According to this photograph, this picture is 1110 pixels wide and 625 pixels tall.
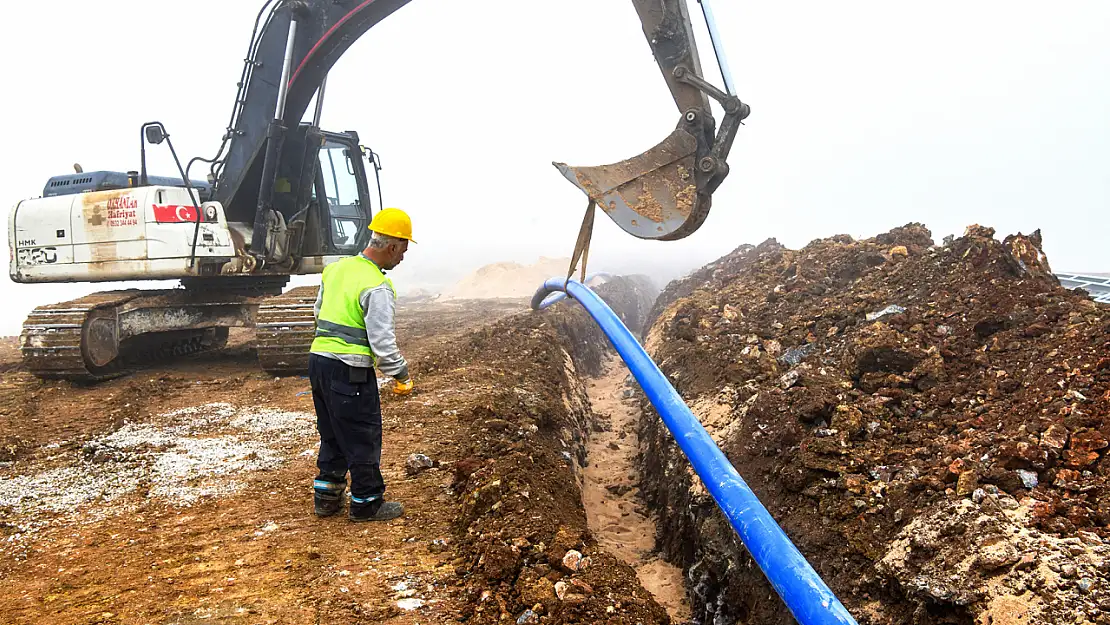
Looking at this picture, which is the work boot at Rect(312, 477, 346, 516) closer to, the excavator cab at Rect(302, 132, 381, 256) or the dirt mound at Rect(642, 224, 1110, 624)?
the dirt mound at Rect(642, 224, 1110, 624)

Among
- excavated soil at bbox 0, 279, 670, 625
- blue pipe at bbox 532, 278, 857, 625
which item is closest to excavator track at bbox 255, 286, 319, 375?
excavated soil at bbox 0, 279, 670, 625

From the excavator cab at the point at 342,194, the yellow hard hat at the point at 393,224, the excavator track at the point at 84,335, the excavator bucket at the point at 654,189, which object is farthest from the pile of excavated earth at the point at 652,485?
the excavator cab at the point at 342,194

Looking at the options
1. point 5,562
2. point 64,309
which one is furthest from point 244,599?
point 64,309

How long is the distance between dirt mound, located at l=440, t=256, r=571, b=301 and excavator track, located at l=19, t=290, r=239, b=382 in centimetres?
1977

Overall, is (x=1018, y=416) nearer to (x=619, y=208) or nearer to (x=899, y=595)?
(x=899, y=595)

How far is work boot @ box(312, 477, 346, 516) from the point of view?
3748 millimetres

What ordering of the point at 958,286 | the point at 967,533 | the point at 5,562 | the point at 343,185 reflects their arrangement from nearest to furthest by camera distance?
the point at 967,533 → the point at 5,562 → the point at 958,286 → the point at 343,185

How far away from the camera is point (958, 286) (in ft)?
17.4

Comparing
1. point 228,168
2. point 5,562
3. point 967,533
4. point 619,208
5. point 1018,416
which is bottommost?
point 5,562

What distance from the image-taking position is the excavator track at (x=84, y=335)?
6.58 metres

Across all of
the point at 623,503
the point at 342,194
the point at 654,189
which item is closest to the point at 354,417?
the point at 654,189

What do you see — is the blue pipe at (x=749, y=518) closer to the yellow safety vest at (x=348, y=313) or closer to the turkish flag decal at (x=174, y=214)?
the yellow safety vest at (x=348, y=313)

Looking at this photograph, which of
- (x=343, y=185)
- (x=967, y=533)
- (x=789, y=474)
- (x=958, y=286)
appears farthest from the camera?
(x=343, y=185)

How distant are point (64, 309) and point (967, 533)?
25.3 ft
